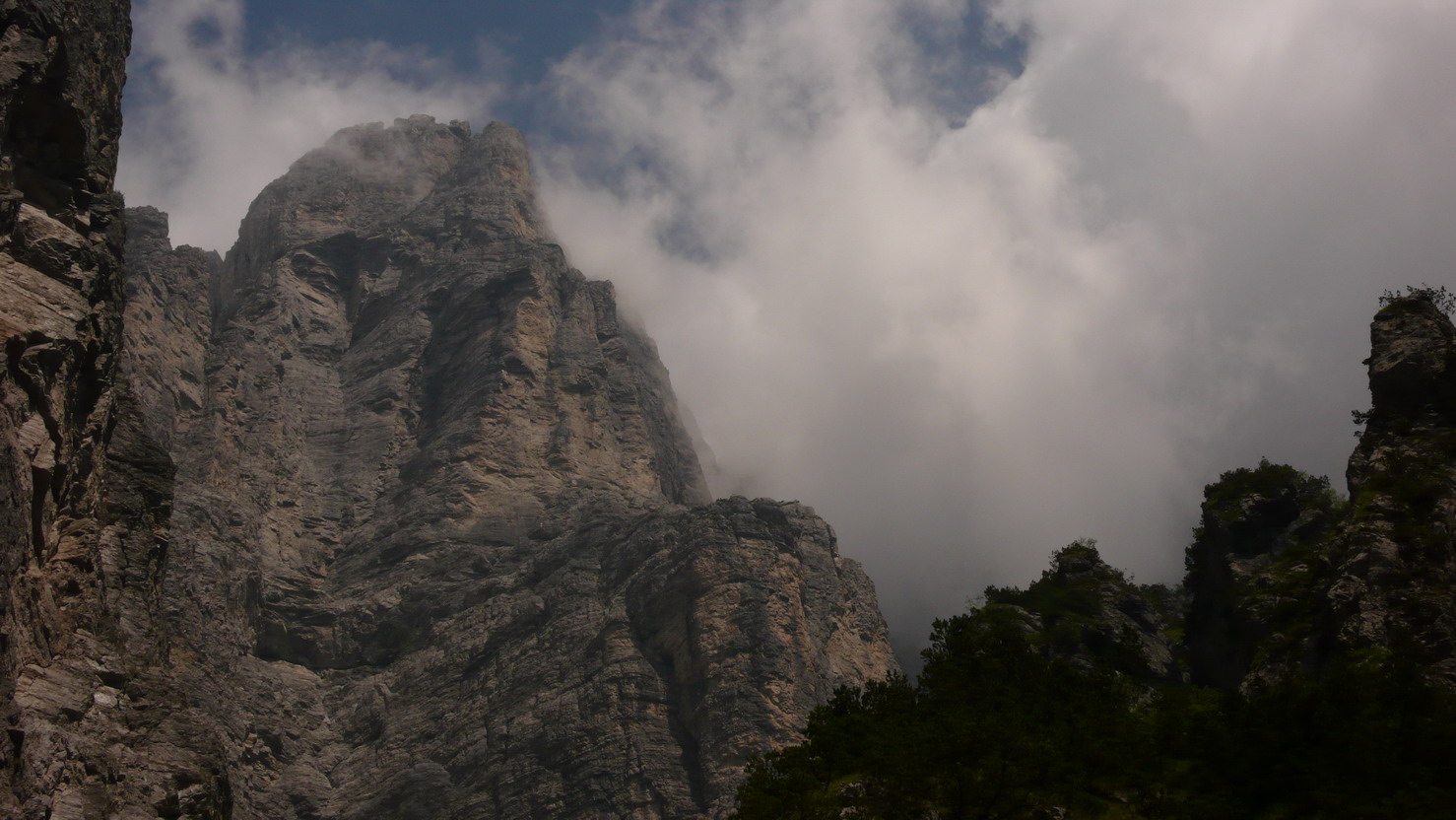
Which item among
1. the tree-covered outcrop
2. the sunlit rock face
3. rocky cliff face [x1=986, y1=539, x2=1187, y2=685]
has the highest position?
the sunlit rock face

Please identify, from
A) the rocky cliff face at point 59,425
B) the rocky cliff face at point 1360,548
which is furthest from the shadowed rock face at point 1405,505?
the rocky cliff face at point 59,425

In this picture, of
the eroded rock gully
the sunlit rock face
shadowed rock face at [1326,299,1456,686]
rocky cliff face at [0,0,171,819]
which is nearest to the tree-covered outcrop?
shadowed rock face at [1326,299,1456,686]

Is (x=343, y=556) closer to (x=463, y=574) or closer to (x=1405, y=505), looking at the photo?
(x=463, y=574)

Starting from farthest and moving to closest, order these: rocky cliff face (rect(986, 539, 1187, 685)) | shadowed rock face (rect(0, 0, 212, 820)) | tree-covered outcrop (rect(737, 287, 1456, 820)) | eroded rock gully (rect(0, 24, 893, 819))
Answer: rocky cliff face (rect(986, 539, 1187, 685))
eroded rock gully (rect(0, 24, 893, 819))
shadowed rock face (rect(0, 0, 212, 820))
tree-covered outcrop (rect(737, 287, 1456, 820))

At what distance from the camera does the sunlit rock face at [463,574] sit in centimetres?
12456

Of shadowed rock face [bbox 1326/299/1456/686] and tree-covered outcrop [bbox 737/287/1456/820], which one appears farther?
shadowed rock face [bbox 1326/299/1456/686]

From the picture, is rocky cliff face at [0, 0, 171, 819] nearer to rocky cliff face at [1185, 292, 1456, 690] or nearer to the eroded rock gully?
the eroded rock gully

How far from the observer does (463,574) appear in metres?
152

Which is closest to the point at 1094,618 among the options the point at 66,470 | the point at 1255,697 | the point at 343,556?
the point at 1255,697

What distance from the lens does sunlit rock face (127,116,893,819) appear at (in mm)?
124562

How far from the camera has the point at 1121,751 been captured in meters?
51.4

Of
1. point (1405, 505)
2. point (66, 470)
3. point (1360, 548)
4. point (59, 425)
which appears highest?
point (59, 425)

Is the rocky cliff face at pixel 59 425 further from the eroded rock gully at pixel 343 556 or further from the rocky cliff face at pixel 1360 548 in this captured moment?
the rocky cliff face at pixel 1360 548

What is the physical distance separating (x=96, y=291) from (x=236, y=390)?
111 metres
